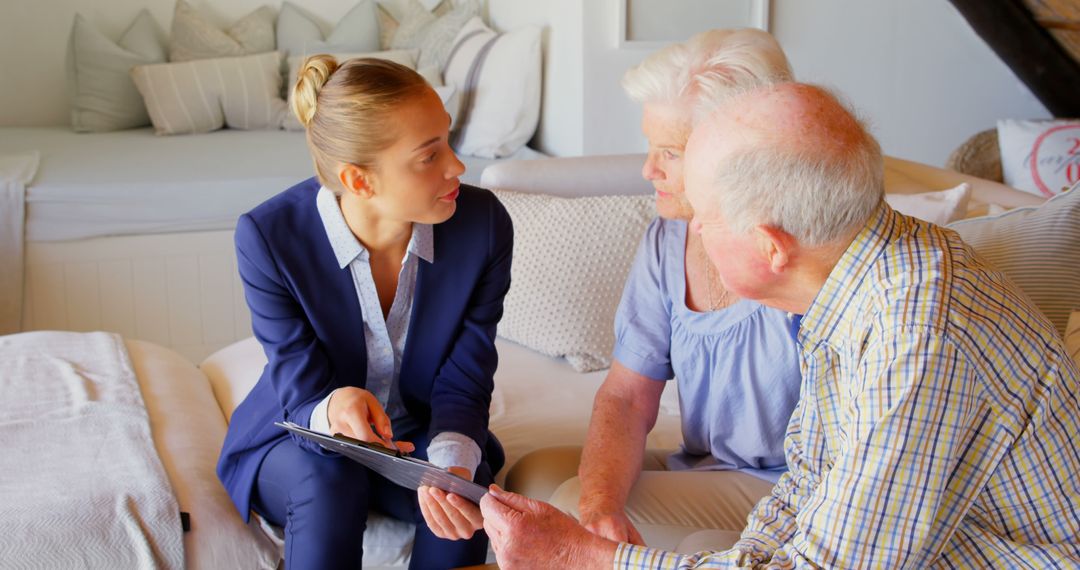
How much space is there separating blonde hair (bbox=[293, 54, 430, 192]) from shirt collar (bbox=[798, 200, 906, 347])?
0.66 metres

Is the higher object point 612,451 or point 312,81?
point 312,81

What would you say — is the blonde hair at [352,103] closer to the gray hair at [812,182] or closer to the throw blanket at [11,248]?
the gray hair at [812,182]

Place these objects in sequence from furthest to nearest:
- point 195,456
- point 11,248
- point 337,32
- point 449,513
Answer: point 337,32
point 11,248
point 195,456
point 449,513

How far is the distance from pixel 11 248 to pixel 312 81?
1.75 m

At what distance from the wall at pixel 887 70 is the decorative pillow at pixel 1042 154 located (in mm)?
232

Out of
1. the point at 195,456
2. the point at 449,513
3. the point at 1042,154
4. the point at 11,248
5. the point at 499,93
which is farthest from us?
the point at 499,93

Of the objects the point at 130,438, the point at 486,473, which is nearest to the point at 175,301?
the point at 130,438

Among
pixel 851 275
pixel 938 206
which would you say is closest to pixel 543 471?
pixel 851 275

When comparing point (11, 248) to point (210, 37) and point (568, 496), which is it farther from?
point (568, 496)

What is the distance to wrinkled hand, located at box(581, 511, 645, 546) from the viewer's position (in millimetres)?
1361

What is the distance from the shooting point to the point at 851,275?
3.32 ft

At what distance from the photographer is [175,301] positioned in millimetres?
3006

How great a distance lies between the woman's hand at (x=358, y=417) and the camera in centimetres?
139

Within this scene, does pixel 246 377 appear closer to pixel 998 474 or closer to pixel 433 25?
pixel 998 474
